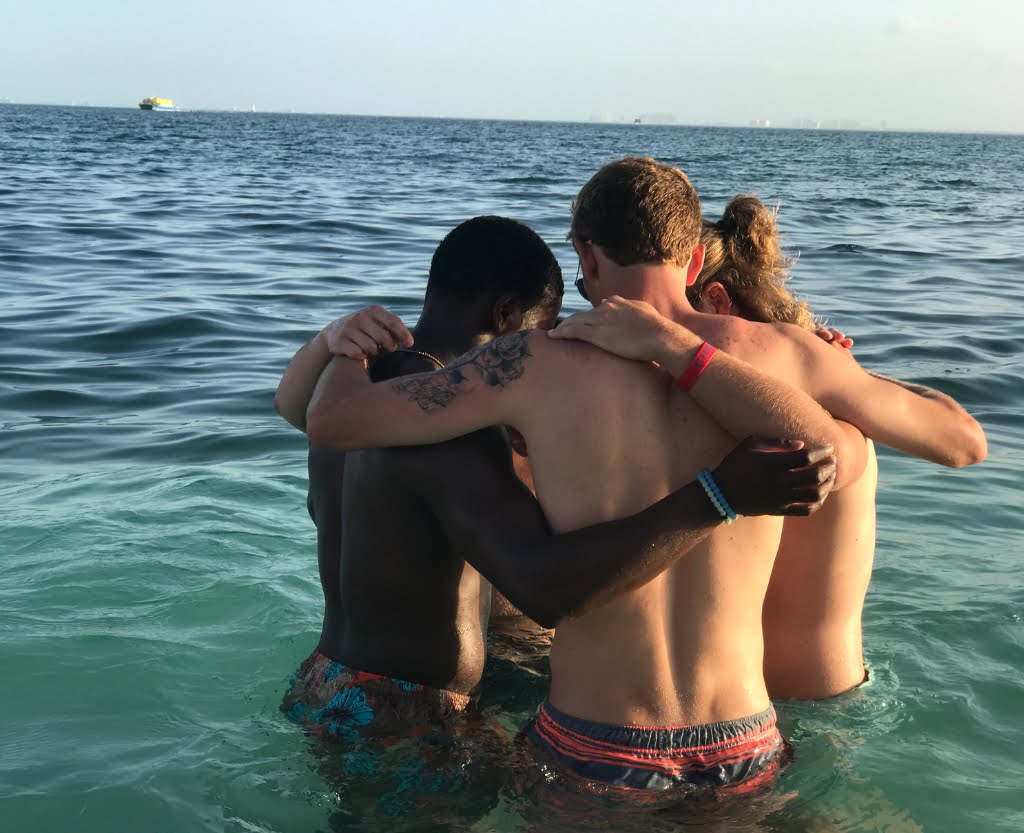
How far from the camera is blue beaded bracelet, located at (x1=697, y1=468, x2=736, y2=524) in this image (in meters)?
2.74

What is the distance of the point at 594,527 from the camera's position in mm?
2852

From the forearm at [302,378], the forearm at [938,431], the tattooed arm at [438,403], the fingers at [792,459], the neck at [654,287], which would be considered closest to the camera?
the fingers at [792,459]

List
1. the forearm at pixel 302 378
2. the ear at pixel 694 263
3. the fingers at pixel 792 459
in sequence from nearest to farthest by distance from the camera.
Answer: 1. the fingers at pixel 792 459
2. the ear at pixel 694 263
3. the forearm at pixel 302 378

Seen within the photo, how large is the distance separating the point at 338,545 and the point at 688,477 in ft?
3.98

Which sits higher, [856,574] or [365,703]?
[856,574]

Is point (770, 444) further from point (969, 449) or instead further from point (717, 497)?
point (969, 449)

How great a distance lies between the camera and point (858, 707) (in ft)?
13.5

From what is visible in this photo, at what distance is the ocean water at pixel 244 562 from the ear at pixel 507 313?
4.21ft

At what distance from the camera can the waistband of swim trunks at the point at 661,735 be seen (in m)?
2.99

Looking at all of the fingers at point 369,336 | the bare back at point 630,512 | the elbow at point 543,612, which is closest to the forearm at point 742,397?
the bare back at point 630,512

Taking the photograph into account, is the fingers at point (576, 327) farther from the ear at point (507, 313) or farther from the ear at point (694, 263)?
the ear at point (507, 313)

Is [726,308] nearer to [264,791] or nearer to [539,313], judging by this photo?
[539,313]

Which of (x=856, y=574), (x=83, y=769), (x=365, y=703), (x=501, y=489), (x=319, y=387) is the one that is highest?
(x=319, y=387)

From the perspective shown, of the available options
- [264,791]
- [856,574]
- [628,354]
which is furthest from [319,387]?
[856,574]
